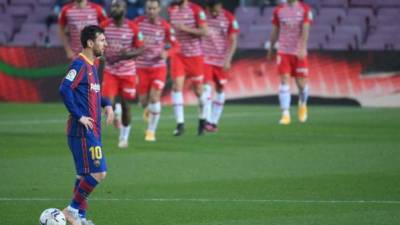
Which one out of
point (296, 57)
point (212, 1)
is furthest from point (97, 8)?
point (296, 57)

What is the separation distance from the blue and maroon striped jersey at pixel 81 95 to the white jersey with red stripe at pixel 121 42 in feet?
26.3

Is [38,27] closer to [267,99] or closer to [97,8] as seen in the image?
[267,99]

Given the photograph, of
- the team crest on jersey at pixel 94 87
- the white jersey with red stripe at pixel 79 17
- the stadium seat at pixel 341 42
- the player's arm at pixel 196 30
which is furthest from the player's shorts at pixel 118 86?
the stadium seat at pixel 341 42

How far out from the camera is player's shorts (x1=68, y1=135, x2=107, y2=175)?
1116cm

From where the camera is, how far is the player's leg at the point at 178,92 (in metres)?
21.6

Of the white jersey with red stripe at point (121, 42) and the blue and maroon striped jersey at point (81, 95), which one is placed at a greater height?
the blue and maroon striped jersey at point (81, 95)

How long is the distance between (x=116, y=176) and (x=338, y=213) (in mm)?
4075

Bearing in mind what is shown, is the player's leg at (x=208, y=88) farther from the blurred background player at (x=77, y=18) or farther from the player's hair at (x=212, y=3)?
the blurred background player at (x=77, y=18)

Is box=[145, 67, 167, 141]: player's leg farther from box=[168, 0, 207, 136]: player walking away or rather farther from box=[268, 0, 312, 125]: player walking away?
box=[268, 0, 312, 125]: player walking away

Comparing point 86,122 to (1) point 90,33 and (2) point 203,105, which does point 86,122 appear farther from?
(2) point 203,105

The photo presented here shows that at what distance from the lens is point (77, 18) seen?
2103 cm

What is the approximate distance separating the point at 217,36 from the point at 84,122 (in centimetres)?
1324

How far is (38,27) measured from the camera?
108 ft

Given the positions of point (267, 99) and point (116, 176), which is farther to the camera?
point (267, 99)
